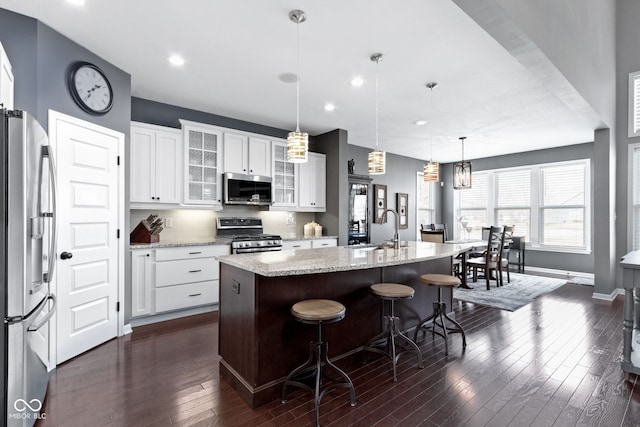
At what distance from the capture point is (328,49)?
2.88m

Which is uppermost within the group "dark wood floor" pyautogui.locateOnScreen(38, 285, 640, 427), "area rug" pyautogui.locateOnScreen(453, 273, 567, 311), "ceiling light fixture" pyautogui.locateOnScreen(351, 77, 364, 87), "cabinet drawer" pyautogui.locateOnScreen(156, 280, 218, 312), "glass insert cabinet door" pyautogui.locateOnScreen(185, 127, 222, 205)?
"ceiling light fixture" pyautogui.locateOnScreen(351, 77, 364, 87)

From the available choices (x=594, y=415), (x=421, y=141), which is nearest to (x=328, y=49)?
(x=594, y=415)

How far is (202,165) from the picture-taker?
434 cm

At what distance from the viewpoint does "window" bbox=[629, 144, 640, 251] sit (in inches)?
188

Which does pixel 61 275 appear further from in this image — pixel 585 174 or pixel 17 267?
pixel 585 174

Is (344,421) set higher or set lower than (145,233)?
lower

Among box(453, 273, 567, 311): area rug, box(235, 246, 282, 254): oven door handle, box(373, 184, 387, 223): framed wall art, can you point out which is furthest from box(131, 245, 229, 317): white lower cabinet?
box(373, 184, 387, 223): framed wall art

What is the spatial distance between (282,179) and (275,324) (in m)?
3.36

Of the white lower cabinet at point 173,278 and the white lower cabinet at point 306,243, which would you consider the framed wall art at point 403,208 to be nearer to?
the white lower cabinet at point 306,243

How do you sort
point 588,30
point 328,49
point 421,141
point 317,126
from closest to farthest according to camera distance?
1. point 328,49
2. point 588,30
3. point 317,126
4. point 421,141

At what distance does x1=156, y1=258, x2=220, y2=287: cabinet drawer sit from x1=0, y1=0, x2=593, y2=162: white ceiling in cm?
216

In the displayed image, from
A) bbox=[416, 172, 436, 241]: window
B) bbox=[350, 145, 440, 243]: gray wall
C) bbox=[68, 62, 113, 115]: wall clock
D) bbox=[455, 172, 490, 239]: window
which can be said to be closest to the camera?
bbox=[68, 62, 113, 115]: wall clock

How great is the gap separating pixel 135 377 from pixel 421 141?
6.01 meters

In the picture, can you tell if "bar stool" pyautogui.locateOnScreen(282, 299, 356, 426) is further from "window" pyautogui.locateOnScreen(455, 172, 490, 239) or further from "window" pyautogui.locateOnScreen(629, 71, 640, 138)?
"window" pyautogui.locateOnScreen(455, 172, 490, 239)
